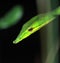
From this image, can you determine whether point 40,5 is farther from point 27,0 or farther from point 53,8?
point 27,0

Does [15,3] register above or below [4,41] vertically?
above

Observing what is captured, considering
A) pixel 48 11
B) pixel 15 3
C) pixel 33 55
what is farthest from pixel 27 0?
pixel 33 55

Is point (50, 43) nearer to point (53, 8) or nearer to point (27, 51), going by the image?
point (53, 8)

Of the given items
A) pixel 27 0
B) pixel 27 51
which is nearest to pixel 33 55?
pixel 27 51

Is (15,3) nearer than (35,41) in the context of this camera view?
Yes

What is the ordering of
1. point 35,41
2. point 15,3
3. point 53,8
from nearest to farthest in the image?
1. point 53,8
2. point 15,3
3. point 35,41

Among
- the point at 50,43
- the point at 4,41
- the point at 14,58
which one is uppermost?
the point at 50,43

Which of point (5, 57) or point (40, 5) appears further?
point (5, 57)

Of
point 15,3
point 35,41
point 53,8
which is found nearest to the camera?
point 53,8

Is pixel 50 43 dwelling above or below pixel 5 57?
above
